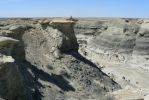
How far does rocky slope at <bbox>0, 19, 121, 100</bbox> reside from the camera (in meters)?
25.9

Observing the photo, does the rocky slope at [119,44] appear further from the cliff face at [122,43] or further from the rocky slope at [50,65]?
the rocky slope at [50,65]

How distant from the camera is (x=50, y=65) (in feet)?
106

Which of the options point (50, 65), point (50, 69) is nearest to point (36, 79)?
point (50, 69)

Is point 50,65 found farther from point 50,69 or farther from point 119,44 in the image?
point 119,44

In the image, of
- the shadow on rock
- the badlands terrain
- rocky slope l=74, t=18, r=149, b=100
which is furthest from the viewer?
rocky slope l=74, t=18, r=149, b=100

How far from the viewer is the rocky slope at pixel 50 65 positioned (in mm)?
25875

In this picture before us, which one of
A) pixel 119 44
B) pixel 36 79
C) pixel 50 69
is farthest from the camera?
pixel 119 44

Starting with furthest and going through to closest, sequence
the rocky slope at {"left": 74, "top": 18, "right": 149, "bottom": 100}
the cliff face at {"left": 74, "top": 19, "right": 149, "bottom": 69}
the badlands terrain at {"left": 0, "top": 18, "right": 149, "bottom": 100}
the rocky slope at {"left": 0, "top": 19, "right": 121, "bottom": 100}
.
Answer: the cliff face at {"left": 74, "top": 19, "right": 149, "bottom": 69}, the rocky slope at {"left": 74, "top": 18, "right": 149, "bottom": 100}, the rocky slope at {"left": 0, "top": 19, "right": 121, "bottom": 100}, the badlands terrain at {"left": 0, "top": 18, "right": 149, "bottom": 100}

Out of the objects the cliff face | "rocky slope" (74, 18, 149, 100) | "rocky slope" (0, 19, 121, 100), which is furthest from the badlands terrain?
the cliff face

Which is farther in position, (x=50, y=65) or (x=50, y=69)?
(x=50, y=65)

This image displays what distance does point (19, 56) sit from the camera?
30562mm

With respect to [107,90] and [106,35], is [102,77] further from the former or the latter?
[106,35]

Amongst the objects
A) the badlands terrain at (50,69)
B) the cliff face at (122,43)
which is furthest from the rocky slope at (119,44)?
the badlands terrain at (50,69)

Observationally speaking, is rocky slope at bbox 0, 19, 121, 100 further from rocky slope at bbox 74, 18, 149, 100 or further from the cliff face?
the cliff face
